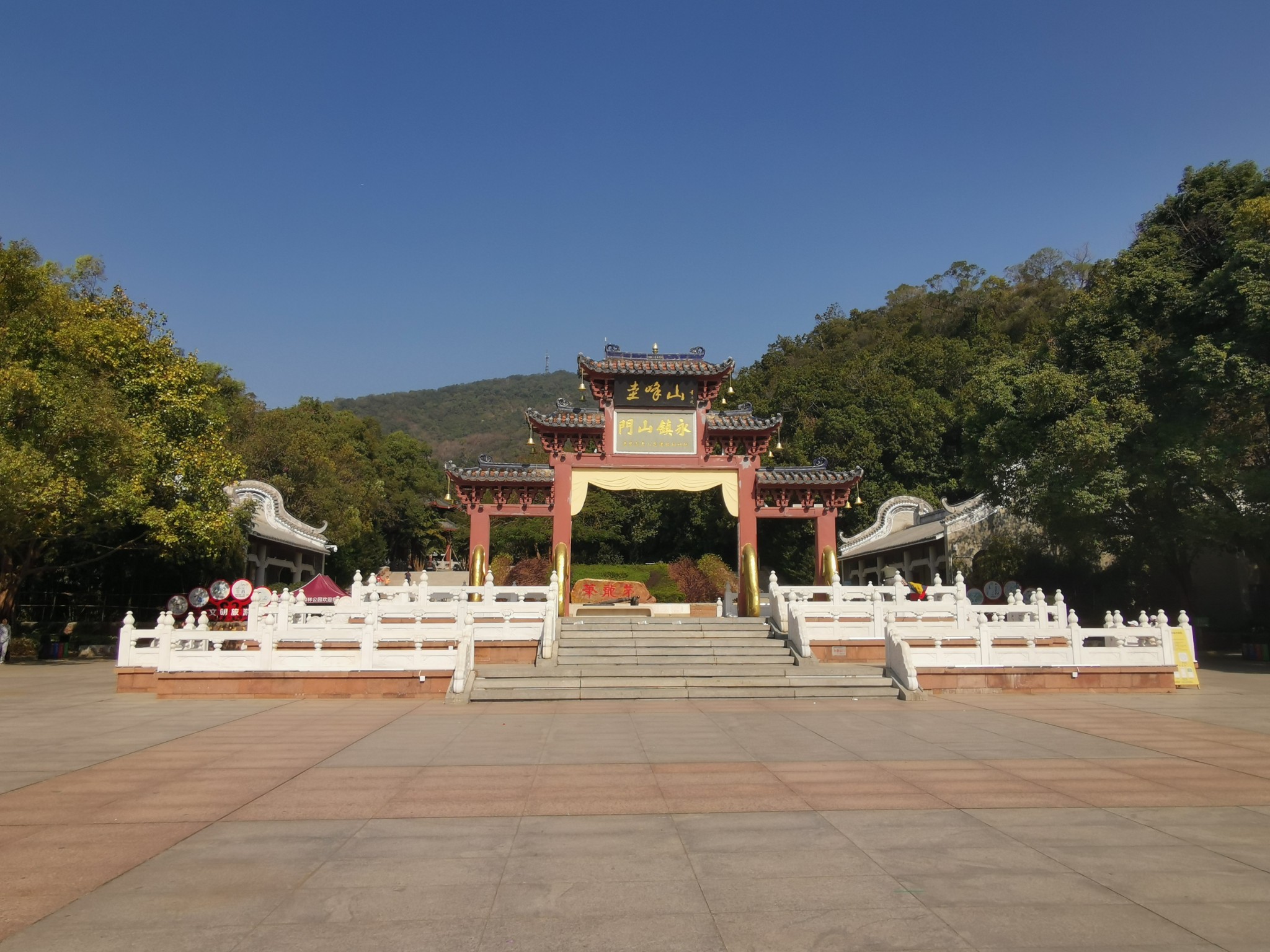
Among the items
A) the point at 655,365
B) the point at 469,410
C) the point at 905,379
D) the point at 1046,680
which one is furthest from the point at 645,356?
the point at 469,410

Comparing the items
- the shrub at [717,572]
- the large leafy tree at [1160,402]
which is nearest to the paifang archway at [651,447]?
the large leafy tree at [1160,402]

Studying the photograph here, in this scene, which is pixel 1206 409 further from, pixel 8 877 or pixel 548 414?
pixel 8 877

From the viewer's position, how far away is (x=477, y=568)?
21875 mm

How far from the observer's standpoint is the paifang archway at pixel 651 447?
21.8 metres

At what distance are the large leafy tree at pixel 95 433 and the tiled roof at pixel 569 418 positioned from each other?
748cm

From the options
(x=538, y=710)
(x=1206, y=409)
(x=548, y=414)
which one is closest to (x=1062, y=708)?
(x=538, y=710)

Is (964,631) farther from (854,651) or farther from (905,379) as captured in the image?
(905,379)

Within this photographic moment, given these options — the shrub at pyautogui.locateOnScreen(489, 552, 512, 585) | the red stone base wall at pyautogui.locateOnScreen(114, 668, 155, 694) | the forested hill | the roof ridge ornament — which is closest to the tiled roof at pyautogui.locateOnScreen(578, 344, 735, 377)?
the roof ridge ornament

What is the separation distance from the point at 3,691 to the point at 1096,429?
21972 mm

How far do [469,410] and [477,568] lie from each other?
131 meters

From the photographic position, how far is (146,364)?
20.5m

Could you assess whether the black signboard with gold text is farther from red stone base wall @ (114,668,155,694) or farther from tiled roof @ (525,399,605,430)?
red stone base wall @ (114,668,155,694)

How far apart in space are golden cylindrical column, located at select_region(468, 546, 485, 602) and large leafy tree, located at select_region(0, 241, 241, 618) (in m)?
5.93

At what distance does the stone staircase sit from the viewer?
41.5ft
